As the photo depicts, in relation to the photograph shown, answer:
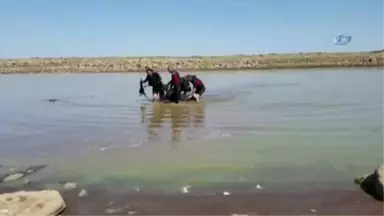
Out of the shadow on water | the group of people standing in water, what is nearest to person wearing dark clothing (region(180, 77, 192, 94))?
the group of people standing in water

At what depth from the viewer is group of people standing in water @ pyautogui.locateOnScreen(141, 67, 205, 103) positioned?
21328mm

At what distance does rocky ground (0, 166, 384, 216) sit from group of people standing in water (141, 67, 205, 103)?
1368 cm

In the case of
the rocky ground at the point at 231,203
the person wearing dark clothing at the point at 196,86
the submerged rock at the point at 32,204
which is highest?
the person wearing dark clothing at the point at 196,86

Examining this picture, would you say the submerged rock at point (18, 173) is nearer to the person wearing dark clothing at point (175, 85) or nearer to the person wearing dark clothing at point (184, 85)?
the person wearing dark clothing at point (175, 85)

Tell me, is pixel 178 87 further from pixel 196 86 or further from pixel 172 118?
pixel 172 118

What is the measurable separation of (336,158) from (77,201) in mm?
4793

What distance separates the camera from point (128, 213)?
6770 millimetres

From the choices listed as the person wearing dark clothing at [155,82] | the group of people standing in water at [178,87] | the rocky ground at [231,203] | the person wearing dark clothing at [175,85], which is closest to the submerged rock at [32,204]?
the rocky ground at [231,203]

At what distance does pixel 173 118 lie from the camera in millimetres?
16422

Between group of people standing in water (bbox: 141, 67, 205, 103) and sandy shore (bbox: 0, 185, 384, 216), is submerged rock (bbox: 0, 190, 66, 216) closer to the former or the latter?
sandy shore (bbox: 0, 185, 384, 216)

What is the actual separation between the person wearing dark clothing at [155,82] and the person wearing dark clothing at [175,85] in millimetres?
685

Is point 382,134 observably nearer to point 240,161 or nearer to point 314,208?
point 240,161

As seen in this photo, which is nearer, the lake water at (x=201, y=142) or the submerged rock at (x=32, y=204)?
the submerged rock at (x=32, y=204)

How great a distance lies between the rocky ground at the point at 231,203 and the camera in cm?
663
